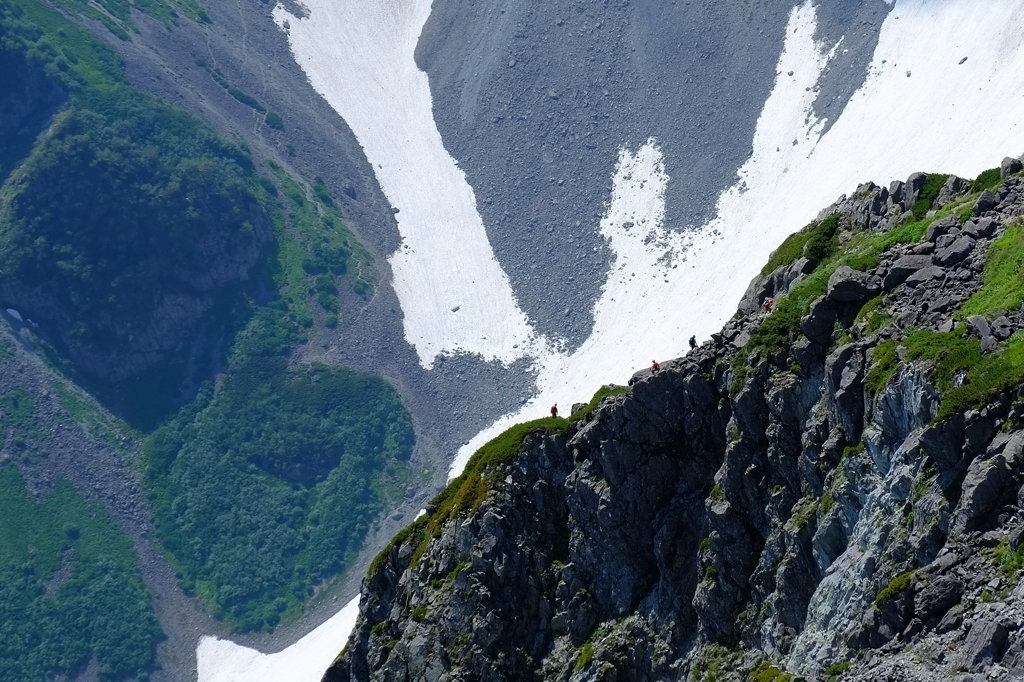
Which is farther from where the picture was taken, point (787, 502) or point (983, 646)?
point (787, 502)

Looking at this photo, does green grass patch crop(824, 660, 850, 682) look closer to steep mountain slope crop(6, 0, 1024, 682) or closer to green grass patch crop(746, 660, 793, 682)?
green grass patch crop(746, 660, 793, 682)

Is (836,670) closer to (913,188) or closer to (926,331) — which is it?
(926,331)

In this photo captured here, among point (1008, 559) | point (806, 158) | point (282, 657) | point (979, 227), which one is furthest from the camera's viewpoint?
point (806, 158)

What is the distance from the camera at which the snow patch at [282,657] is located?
Answer: 141750 millimetres

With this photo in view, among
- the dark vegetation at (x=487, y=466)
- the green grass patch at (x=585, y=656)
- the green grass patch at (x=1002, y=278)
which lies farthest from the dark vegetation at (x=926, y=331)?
the green grass patch at (x=585, y=656)

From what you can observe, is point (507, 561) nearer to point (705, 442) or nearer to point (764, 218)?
point (705, 442)

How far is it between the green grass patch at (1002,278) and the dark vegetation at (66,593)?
490ft

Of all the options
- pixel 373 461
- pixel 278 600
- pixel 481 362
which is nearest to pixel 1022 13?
Answer: pixel 481 362

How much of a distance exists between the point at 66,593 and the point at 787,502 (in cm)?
15301

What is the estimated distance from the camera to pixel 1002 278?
121 ft

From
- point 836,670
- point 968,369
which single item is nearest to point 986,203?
point 968,369

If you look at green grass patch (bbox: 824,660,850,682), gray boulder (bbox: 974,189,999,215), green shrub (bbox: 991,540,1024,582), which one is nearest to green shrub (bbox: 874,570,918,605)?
green grass patch (bbox: 824,660,850,682)

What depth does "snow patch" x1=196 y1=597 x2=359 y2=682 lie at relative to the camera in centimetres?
14175

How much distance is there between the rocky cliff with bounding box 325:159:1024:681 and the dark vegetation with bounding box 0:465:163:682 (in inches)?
4994
